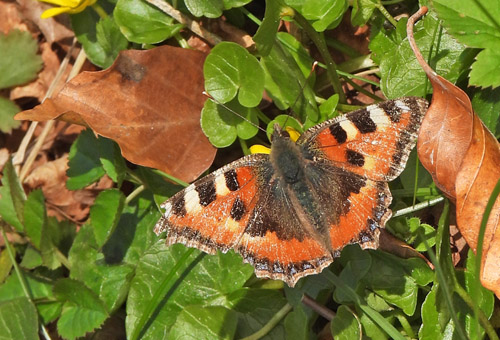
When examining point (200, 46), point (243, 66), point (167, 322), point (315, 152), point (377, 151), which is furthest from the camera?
point (200, 46)

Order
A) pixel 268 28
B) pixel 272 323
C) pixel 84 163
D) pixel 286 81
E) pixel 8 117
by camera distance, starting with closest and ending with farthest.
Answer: pixel 268 28, pixel 272 323, pixel 286 81, pixel 84 163, pixel 8 117

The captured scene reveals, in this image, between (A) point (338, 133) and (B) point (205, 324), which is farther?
(B) point (205, 324)

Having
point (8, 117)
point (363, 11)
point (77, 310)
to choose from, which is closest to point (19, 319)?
point (77, 310)

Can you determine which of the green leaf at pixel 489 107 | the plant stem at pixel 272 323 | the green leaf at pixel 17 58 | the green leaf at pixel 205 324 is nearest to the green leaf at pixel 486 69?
the green leaf at pixel 489 107

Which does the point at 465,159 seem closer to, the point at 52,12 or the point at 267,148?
the point at 267,148

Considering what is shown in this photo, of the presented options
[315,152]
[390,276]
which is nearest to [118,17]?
[315,152]

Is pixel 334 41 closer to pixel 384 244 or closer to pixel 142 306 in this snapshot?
pixel 384 244

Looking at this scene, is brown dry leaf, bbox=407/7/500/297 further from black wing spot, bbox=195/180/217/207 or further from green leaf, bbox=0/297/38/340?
green leaf, bbox=0/297/38/340
